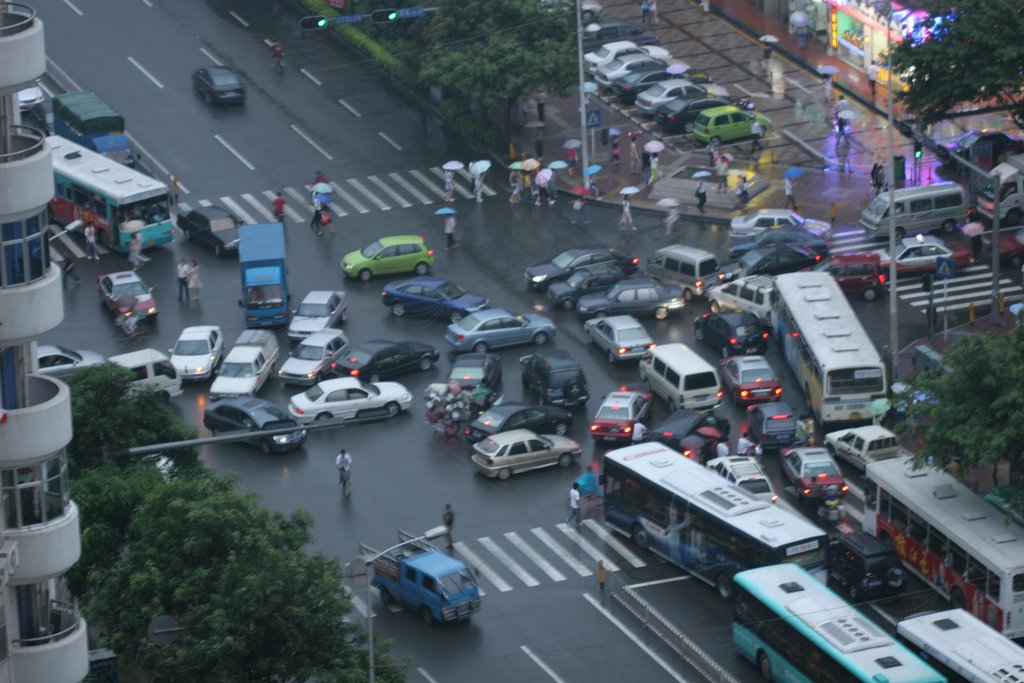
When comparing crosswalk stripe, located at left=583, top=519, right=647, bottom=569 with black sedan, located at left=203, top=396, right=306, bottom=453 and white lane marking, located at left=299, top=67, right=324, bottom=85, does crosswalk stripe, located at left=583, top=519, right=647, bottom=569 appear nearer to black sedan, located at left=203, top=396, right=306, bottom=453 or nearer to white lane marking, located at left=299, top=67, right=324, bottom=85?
black sedan, located at left=203, top=396, right=306, bottom=453

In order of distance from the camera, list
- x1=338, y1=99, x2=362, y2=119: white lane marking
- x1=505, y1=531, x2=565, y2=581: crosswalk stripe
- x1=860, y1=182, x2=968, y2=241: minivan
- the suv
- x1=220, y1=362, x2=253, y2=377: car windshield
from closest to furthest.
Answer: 1. x1=505, y1=531, x2=565, y2=581: crosswalk stripe
2. x1=220, y1=362, x2=253, y2=377: car windshield
3. the suv
4. x1=860, y1=182, x2=968, y2=241: minivan
5. x1=338, y1=99, x2=362, y2=119: white lane marking

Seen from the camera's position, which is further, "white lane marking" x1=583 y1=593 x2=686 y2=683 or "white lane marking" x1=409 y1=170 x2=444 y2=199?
"white lane marking" x1=409 y1=170 x2=444 y2=199

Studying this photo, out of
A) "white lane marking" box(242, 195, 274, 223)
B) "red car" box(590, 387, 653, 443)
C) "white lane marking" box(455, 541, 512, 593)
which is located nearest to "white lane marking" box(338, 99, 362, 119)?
"white lane marking" box(242, 195, 274, 223)

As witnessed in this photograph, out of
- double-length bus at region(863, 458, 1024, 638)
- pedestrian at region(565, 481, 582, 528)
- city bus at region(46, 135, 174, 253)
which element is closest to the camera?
double-length bus at region(863, 458, 1024, 638)

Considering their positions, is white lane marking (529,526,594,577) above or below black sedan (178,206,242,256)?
below

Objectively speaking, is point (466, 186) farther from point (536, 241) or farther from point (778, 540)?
point (778, 540)

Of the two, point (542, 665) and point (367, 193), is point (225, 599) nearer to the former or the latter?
point (542, 665)

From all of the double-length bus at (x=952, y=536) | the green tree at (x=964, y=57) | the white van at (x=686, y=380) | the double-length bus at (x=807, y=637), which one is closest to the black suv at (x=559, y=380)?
the white van at (x=686, y=380)

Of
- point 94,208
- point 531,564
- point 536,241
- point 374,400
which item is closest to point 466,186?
point 536,241
